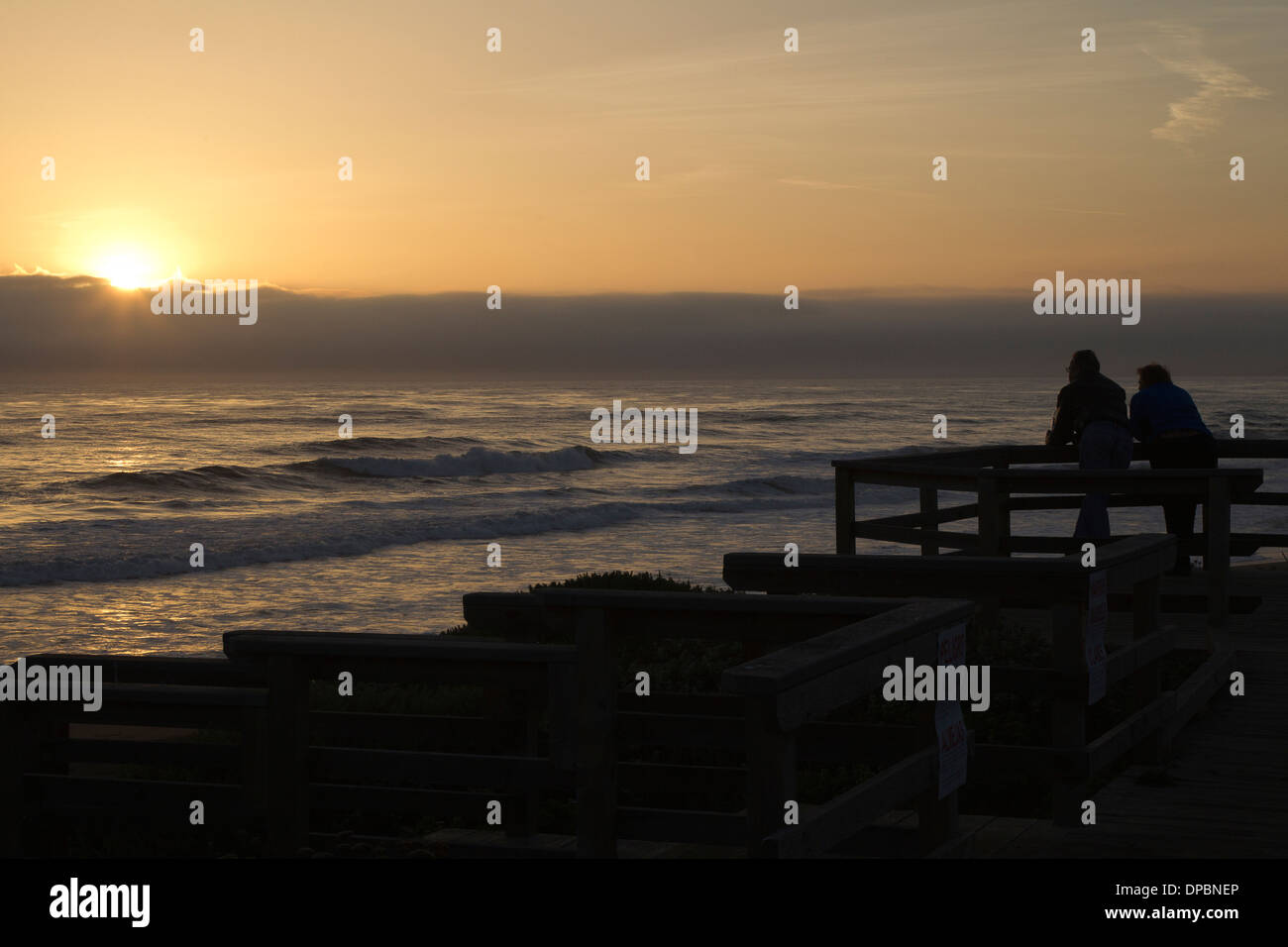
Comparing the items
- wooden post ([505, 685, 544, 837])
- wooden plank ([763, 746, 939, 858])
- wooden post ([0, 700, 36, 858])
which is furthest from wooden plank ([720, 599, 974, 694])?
wooden post ([0, 700, 36, 858])

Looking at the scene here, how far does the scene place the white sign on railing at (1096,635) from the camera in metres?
5.75

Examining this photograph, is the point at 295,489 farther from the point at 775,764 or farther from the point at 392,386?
the point at 392,386

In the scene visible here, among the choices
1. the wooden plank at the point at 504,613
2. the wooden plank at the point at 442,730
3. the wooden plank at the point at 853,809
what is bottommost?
the wooden plank at the point at 442,730

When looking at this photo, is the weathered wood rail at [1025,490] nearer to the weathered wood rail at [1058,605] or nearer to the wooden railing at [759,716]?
the weathered wood rail at [1058,605]

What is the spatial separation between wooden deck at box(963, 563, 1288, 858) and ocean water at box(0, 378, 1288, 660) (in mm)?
11989

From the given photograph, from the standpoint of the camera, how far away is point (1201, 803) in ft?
20.2

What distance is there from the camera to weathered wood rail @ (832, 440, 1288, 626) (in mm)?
9812

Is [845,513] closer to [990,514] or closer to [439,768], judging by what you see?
[990,514]

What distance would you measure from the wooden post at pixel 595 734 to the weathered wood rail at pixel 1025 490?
561 centimetres

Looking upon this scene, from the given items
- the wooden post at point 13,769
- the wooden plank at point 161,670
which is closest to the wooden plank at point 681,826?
the wooden plank at point 161,670

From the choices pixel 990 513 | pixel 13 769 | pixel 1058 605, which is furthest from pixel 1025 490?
pixel 13 769

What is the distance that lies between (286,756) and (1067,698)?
133 inches

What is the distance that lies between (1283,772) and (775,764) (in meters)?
4.22

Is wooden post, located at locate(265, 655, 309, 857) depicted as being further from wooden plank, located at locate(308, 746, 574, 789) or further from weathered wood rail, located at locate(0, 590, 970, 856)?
wooden plank, located at locate(308, 746, 574, 789)
